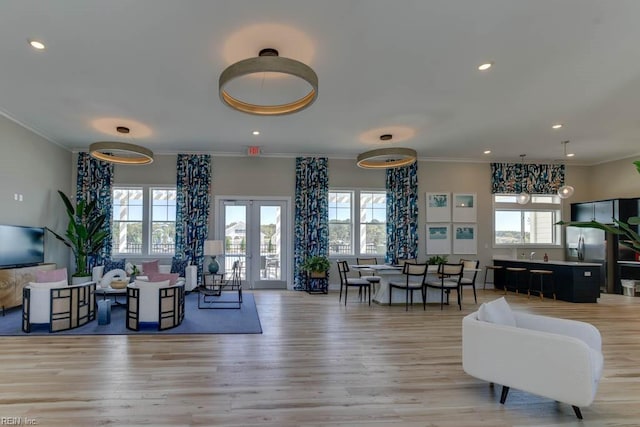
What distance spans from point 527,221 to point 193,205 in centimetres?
901

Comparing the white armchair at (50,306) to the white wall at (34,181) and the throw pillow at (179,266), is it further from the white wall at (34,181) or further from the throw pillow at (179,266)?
the throw pillow at (179,266)

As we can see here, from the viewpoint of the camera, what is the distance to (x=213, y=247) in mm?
8578

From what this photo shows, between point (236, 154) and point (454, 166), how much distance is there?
5840 millimetres

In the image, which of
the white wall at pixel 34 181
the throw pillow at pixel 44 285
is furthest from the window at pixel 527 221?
the white wall at pixel 34 181

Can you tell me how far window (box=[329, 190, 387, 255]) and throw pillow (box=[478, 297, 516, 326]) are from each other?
21.1 ft

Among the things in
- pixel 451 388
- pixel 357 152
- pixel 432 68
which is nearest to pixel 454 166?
pixel 357 152

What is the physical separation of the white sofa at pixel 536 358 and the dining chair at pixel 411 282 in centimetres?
342

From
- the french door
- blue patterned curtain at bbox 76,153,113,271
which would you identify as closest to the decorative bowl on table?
blue patterned curtain at bbox 76,153,113,271

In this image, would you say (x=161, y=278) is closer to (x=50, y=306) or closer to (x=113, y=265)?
(x=50, y=306)

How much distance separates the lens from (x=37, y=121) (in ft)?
22.8

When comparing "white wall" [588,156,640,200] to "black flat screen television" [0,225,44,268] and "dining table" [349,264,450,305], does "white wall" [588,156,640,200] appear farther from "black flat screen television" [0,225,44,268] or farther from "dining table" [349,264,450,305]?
"black flat screen television" [0,225,44,268]

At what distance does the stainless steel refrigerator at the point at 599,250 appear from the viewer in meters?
9.30

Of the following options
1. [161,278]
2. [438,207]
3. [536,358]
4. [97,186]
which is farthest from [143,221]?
[536,358]

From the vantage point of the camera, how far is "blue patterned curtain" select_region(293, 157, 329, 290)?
31.4 ft
